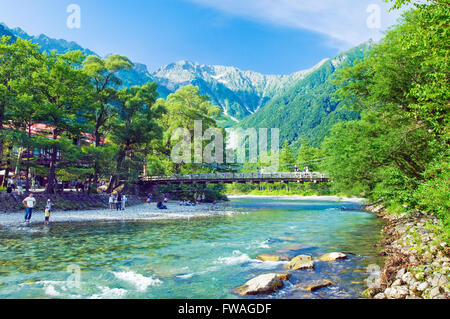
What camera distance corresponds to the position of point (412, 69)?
15109 millimetres

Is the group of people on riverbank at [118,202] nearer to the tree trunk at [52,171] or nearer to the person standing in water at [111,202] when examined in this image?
the person standing in water at [111,202]

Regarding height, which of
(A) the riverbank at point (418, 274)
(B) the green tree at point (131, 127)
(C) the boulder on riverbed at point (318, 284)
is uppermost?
Result: (B) the green tree at point (131, 127)

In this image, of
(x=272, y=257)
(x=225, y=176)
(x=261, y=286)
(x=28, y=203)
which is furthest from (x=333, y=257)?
(x=225, y=176)

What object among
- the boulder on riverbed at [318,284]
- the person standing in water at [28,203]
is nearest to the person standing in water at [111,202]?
the person standing in water at [28,203]

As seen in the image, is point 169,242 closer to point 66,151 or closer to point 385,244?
point 385,244

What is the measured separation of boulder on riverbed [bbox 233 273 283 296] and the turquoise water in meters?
0.24

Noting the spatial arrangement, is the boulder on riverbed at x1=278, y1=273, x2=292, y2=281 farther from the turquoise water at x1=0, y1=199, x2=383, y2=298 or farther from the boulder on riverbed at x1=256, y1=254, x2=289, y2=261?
the boulder on riverbed at x1=256, y1=254, x2=289, y2=261

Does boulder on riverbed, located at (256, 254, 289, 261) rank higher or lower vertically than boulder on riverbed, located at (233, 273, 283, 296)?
lower

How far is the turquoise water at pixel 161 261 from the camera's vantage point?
834 cm

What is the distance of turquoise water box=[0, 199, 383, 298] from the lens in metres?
8.34

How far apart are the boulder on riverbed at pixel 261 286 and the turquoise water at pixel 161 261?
0.24 metres

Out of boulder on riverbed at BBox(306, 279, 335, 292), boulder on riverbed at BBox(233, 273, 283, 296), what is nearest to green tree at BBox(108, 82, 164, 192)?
boulder on riverbed at BBox(233, 273, 283, 296)

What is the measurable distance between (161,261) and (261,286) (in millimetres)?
4818

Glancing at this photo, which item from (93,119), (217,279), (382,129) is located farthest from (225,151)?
(217,279)
